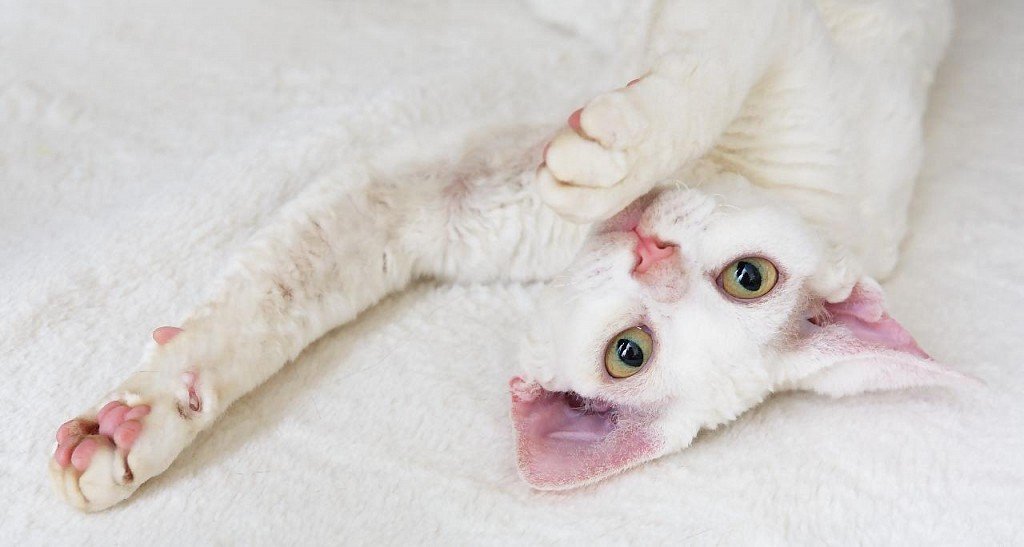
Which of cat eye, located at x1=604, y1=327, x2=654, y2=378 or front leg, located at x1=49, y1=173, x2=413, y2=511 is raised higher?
cat eye, located at x1=604, y1=327, x2=654, y2=378

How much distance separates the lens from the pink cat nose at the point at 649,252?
108 centimetres

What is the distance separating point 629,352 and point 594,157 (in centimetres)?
25

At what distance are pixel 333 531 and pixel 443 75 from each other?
931 mm

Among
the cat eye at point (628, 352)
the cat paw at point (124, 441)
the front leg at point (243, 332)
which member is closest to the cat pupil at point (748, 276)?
the cat eye at point (628, 352)

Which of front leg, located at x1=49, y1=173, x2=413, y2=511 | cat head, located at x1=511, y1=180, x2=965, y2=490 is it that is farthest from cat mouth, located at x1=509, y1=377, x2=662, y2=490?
front leg, located at x1=49, y1=173, x2=413, y2=511

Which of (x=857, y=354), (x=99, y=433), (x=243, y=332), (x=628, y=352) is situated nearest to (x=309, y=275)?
(x=243, y=332)

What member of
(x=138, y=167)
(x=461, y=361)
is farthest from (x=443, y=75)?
(x=461, y=361)

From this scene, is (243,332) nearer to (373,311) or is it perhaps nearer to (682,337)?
(373,311)

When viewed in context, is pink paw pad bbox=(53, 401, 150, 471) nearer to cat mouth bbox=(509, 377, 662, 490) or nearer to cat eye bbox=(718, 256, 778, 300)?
cat mouth bbox=(509, 377, 662, 490)

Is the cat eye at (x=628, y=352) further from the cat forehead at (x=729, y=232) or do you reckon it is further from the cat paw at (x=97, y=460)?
the cat paw at (x=97, y=460)

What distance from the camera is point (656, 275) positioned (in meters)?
1.07

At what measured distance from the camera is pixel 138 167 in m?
1.56

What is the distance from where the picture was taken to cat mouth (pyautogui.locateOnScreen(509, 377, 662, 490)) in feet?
3.56

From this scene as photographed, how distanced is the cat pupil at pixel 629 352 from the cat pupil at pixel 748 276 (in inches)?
5.3
